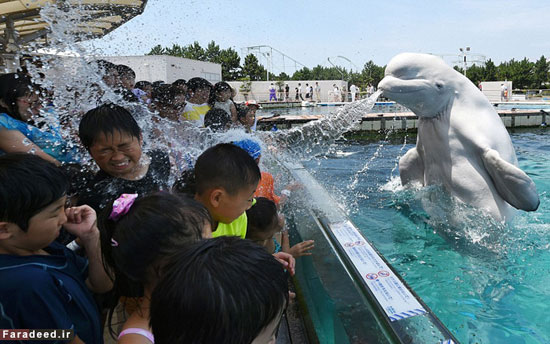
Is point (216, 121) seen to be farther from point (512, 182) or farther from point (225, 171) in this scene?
point (512, 182)

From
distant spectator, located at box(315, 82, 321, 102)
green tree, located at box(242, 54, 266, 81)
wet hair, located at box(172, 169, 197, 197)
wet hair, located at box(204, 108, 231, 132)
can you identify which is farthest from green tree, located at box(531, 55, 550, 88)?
wet hair, located at box(172, 169, 197, 197)

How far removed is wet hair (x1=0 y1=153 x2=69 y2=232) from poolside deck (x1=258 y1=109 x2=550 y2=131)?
40.0ft

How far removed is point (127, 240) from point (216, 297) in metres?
0.65

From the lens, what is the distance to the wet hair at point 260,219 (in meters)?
2.54

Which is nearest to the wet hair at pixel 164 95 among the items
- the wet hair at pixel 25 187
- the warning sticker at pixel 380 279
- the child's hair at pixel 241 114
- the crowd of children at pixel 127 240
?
the child's hair at pixel 241 114

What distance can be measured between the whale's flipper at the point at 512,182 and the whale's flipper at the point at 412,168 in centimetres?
104

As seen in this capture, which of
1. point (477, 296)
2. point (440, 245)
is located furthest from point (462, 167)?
point (477, 296)

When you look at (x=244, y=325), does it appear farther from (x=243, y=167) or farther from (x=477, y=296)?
(x=477, y=296)

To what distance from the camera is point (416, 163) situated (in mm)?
4715

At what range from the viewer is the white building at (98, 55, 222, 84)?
2336cm

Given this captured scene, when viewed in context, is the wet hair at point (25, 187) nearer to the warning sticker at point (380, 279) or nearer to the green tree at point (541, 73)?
the warning sticker at point (380, 279)

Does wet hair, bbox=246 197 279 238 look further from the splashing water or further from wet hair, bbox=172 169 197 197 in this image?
the splashing water

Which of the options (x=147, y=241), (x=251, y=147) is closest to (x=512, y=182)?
(x=251, y=147)

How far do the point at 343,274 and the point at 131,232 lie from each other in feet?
4.34
